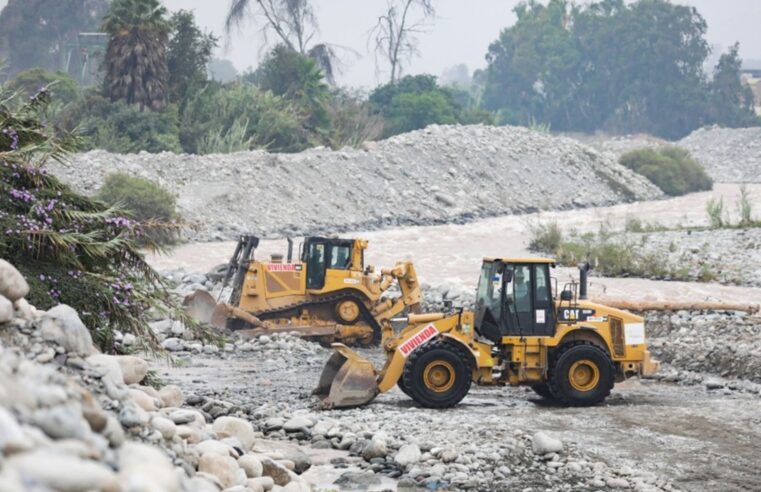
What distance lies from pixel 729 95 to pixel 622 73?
8814 mm

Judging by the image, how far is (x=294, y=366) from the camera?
20.1 metres

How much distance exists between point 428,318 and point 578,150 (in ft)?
171

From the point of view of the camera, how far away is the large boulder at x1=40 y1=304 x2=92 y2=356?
7.85 m

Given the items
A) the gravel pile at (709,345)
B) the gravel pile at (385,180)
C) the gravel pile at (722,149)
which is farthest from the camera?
the gravel pile at (722,149)

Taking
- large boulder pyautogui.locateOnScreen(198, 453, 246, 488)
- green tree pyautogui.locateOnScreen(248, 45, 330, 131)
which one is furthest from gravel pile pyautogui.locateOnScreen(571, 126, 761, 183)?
large boulder pyautogui.locateOnScreen(198, 453, 246, 488)

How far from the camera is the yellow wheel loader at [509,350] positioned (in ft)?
50.5

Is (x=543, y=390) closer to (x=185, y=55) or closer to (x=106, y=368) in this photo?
(x=106, y=368)

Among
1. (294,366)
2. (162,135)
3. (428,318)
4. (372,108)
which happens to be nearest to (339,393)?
(428,318)

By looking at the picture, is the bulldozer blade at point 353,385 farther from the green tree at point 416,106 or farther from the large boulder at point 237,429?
the green tree at point 416,106

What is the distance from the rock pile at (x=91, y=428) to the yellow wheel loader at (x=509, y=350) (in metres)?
2.74

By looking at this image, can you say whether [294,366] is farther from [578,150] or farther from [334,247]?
[578,150]

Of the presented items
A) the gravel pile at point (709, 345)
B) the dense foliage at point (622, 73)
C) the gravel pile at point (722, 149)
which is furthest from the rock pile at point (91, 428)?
the dense foliage at point (622, 73)

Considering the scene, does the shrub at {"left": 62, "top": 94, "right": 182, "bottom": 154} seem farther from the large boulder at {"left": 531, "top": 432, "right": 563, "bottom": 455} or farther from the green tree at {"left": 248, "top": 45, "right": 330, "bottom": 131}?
the large boulder at {"left": 531, "top": 432, "right": 563, "bottom": 455}

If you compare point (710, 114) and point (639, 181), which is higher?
point (710, 114)
